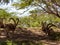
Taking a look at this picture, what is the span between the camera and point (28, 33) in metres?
16.3

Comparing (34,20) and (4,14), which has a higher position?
(4,14)

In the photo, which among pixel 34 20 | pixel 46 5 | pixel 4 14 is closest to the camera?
pixel 46 5

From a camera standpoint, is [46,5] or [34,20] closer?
[46,5]

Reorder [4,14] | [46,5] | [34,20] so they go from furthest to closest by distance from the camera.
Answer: [34,20], [4,14], [46,5]

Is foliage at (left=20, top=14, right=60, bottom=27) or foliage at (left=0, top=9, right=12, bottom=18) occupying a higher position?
foliage at (left=0, top=9, right=12, bottom=18)

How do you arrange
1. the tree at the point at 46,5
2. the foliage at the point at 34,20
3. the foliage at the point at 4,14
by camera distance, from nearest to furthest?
the tree at the point at 46,5 → the foliage at the point at 34,20 → the foliage at the point at 4,14

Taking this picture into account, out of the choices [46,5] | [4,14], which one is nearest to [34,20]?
[4,14]

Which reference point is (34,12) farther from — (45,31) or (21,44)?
(21,44)

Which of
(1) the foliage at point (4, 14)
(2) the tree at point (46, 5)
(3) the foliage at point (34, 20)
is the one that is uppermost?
(2) the tree at point (46, 5)

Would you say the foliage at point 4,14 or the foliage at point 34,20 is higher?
the foliage at point 4,14

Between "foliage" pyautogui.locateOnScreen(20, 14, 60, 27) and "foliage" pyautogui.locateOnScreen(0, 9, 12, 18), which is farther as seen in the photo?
"foliage" pyautogui.locateOnScreen(0, 9, 12, 18)

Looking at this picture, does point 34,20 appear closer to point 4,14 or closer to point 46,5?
point 4,14

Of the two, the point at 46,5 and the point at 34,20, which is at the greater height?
the point at 46,5

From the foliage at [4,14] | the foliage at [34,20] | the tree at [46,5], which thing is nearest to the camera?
the tree at [46,5]
